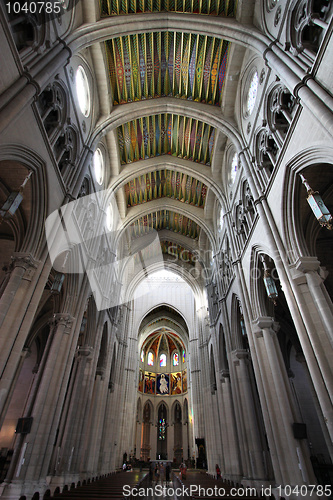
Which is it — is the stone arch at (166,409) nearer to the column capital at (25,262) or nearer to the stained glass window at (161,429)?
the stained glass window at (161,429)

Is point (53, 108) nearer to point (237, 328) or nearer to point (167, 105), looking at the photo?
point (167, 105)

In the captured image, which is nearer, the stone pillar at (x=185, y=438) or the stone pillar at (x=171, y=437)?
the stone pillar at (x=185, y=438)

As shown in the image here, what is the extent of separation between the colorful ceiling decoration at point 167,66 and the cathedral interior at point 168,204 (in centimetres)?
7

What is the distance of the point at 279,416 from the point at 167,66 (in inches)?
635

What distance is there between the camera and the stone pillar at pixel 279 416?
7.77 metres

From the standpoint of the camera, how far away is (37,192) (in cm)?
859

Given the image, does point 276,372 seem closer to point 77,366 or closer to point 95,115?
point 77,366

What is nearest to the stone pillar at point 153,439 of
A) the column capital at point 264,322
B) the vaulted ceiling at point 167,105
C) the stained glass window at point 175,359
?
the stained glass window at point 175,359

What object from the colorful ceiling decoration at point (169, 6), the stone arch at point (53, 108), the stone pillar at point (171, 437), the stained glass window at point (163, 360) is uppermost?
→ the colorful ceiling decoration at point (169, 6)

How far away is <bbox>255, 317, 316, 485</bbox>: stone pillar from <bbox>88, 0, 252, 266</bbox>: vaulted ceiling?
9.36 m

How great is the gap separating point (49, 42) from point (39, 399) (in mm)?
10801

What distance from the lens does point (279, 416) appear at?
28.7 ft

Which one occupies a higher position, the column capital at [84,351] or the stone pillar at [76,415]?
the column capital at [84,351]

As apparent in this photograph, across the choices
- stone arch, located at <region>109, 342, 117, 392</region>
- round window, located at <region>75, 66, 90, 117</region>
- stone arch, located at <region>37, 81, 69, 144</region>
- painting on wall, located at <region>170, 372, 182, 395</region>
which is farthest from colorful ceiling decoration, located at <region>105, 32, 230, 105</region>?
painting on wall, located at <region>170, 372, 182, 395</region>
